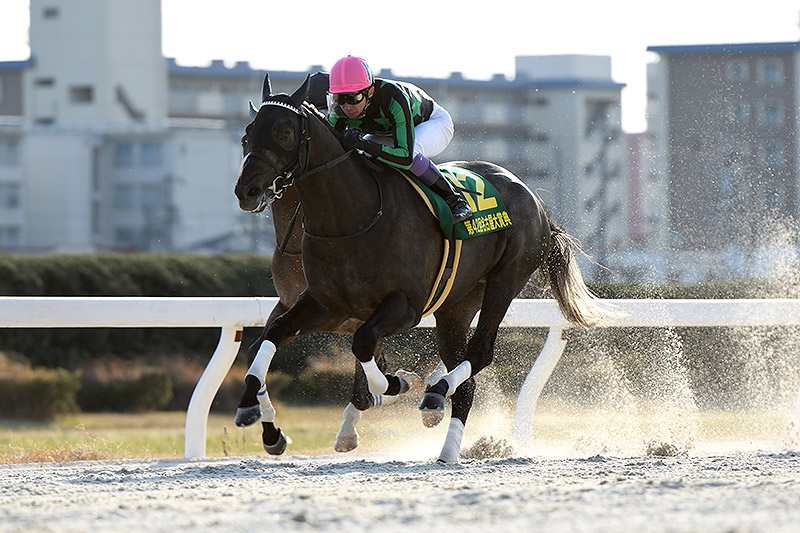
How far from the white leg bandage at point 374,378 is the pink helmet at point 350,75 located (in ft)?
3.70

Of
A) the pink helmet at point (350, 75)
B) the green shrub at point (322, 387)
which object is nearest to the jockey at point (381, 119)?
the pink helmet at point (350, 75)

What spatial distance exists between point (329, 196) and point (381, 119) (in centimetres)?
57

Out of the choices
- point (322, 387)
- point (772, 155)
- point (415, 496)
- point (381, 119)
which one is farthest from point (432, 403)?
point (772, 155)

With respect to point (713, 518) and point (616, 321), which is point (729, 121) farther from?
point (713, 518)

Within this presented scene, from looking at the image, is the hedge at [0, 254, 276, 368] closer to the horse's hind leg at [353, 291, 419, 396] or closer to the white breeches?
the white breeches

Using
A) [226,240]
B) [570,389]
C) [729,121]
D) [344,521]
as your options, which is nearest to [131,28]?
[226,240]

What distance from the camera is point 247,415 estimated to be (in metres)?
4.54

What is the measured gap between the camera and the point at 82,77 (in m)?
43.3

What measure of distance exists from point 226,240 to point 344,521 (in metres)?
37.1

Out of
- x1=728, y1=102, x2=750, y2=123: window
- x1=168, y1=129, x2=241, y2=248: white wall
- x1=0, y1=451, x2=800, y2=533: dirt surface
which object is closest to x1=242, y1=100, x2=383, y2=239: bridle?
x1=0, y1=451, x2=800, y2=533: dirt surface

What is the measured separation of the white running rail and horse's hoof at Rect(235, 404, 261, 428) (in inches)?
29.2

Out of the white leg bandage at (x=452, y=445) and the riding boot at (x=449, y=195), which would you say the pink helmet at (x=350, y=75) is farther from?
the white leg bandage at (x=452, y=445)

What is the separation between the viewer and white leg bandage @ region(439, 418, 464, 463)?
16.5 feet

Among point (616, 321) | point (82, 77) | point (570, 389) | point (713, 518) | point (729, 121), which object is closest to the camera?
point (713, 518)
